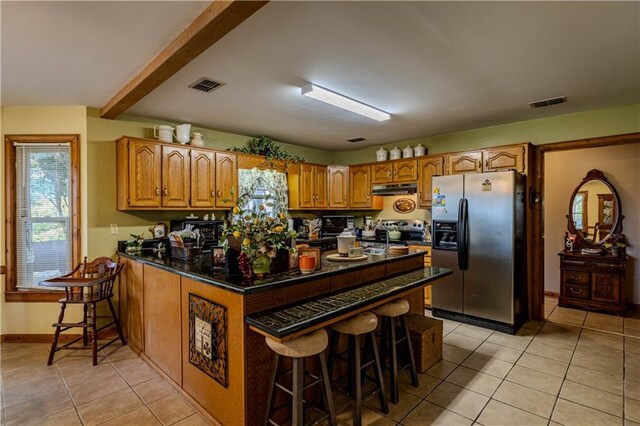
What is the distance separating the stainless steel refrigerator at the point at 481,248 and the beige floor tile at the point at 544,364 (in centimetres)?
67


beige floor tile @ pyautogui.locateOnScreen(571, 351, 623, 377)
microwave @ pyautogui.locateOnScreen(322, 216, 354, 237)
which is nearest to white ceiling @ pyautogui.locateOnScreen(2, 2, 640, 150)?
microwave @ pyautogui.locateOnScreen(322, 216, 354, 237)

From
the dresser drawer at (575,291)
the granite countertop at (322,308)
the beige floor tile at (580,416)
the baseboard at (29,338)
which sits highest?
the granite countertop at (322,308)

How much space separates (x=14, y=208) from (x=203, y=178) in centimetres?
203

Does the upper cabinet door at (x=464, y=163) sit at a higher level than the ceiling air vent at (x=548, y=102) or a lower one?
lower

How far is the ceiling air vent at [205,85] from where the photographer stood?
9.59ft

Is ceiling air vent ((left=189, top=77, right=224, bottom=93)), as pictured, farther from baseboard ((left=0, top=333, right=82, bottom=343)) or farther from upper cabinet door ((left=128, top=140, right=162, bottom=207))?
baseboard ((left=0, top=333, right=82, bottom=343))

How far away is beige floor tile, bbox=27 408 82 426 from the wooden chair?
0.79m

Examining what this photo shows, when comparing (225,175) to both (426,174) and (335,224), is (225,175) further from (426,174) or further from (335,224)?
(426,174)

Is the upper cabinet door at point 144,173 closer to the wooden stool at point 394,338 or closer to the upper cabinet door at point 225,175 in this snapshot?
the upper cabinet door at point 225,175

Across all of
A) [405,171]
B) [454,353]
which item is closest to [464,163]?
[405,171]

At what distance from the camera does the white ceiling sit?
197cm

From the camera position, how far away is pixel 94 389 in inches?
106

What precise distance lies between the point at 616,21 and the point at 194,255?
353 cm

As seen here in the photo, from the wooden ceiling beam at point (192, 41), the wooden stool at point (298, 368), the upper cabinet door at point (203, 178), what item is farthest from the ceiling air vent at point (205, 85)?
the wooden stool at point (298, 368)
